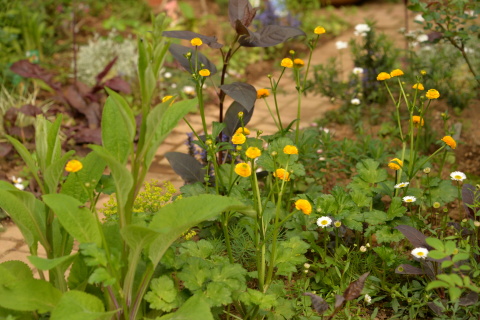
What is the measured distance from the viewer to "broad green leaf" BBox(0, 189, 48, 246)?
7.39 ft

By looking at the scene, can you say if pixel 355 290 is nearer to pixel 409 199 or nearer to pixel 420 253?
pixel 420 253

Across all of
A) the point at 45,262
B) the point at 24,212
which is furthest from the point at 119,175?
the point at 24,212

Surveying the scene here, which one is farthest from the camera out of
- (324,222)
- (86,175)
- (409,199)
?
(409,199)

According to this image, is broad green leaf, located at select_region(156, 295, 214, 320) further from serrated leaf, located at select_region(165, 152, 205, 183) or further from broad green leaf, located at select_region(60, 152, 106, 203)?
serrated leaf, located at select_region(165, 152, 205, 183)

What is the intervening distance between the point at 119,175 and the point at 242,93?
3.44ft

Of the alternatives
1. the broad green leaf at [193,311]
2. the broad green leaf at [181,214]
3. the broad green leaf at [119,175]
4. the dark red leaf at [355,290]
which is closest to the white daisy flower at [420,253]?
the dark red leaf at [355,290]

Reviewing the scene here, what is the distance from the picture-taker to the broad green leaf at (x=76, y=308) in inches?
79.5

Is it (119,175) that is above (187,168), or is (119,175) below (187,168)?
above

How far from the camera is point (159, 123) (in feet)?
7.00

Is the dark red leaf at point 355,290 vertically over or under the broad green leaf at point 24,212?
under

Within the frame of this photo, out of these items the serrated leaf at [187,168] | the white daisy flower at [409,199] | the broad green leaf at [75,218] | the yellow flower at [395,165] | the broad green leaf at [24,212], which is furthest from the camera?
the serrated leaf at [187,168]

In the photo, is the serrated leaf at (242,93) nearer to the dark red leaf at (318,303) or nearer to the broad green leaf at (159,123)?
the broad green leaf at (159,123)

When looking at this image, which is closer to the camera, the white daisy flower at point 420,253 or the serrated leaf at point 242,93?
the white daisy flower at point 420,253

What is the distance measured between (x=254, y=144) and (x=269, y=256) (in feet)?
1.92
